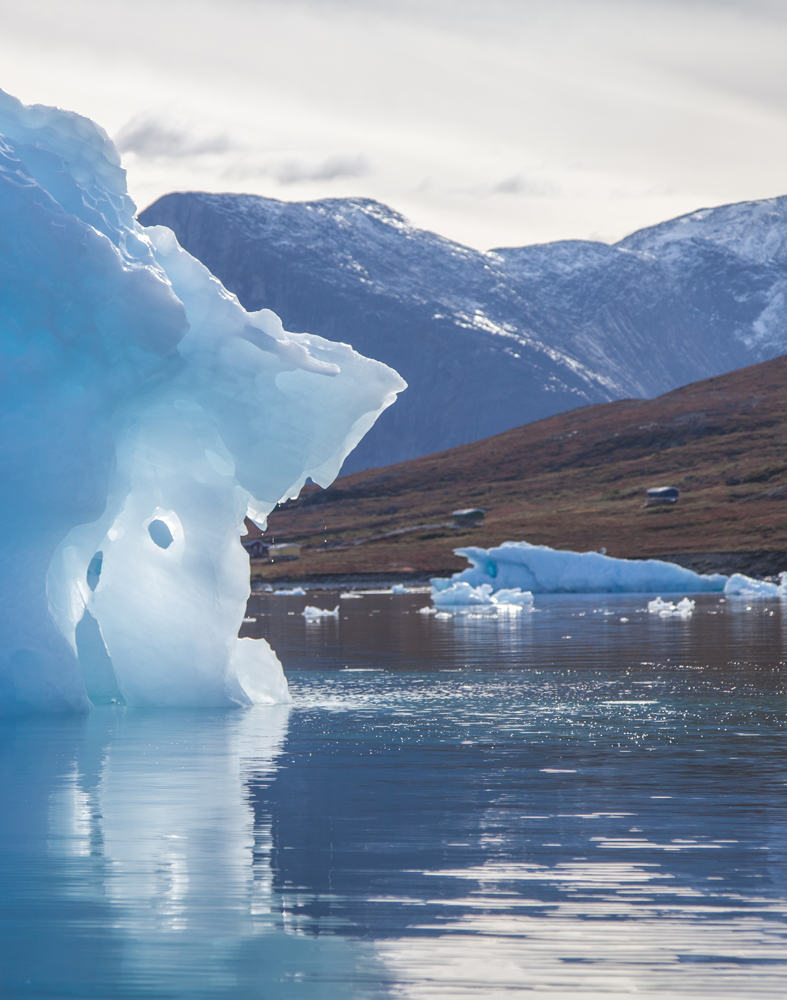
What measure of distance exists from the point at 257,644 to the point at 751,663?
39.0 feet

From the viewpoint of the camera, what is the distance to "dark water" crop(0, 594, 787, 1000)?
7.34m

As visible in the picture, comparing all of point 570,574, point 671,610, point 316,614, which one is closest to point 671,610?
point 671,610

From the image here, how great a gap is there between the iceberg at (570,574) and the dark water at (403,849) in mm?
57095

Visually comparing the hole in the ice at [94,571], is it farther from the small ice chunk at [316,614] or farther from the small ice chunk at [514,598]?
the small ice chunk at [514,598]

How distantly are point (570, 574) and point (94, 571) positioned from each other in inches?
2378

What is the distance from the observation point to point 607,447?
176000 mm

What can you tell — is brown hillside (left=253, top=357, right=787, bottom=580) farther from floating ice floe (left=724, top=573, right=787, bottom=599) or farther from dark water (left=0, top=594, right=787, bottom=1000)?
dark water (left=0, top=594, right=787, bottom=1000)

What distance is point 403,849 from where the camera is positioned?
10266 millimetres

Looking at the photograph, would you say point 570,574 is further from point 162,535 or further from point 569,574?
point 162,535

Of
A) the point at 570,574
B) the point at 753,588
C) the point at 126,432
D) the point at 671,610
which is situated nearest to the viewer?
the point at 126,432

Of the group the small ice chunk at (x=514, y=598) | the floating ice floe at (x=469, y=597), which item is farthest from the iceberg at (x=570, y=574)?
the small ice chunk at (x=514, y=598)

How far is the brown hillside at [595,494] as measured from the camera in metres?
115

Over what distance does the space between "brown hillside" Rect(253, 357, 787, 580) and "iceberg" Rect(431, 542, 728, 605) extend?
611 inches

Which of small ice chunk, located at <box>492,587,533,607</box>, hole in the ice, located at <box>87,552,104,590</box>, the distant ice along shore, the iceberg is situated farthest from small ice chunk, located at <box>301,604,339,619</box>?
hole in the ice, located at <box>87,552,104,590</box>
